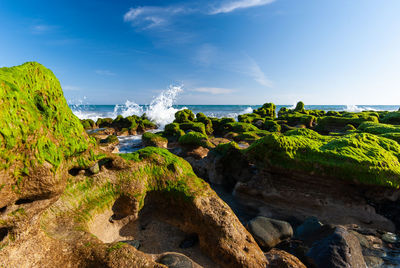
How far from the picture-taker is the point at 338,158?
5762 millimetres

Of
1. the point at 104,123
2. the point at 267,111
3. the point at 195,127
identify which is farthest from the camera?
the point at 267,111

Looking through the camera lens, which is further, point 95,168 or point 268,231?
point 268,231

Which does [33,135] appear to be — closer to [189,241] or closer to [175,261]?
[175,261]

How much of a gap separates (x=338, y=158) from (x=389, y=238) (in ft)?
7.73

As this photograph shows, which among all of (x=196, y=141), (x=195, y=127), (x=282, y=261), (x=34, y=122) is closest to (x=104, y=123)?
(x=195, y=127)

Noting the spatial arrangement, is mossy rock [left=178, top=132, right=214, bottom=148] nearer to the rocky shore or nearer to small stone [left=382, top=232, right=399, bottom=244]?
the rocky shore

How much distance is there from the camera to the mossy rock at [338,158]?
217 inches

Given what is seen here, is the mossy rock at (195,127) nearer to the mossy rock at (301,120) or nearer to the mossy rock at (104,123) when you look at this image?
the mossy rock at (104,123)

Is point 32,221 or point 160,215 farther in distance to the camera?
point 160,215

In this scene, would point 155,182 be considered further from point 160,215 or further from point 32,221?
point 32,221

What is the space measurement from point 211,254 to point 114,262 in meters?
1.88

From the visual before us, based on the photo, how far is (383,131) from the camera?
9.70 meters

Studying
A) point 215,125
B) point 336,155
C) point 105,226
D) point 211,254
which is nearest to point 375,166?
point 336,155

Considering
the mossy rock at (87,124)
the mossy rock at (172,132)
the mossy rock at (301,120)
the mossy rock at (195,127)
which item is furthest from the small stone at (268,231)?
the mossy rock at (87,124)
